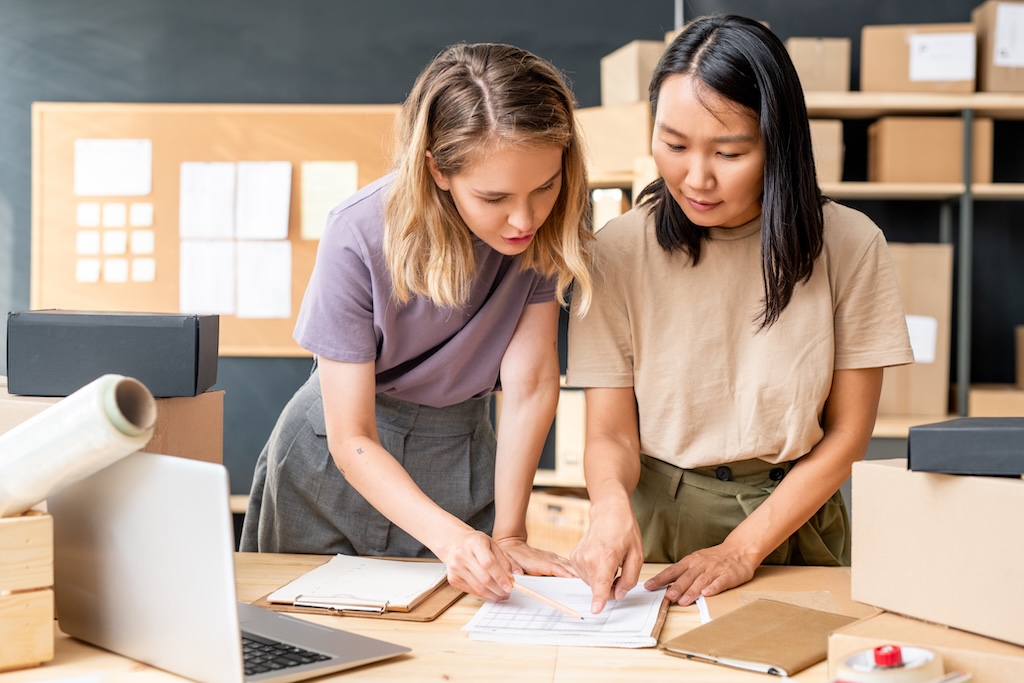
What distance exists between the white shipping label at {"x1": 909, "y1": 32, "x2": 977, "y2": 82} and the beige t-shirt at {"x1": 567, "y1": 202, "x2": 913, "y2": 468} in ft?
6.17

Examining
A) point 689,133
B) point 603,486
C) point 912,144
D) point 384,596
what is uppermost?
point 912,144

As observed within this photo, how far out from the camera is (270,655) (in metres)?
0.98

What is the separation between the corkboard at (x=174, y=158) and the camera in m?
3.56

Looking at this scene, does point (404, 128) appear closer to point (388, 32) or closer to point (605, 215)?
point (605, 215)

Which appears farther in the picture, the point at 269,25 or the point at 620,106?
the point at 269,25

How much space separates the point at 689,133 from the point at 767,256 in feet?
0.67

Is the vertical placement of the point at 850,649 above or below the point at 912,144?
below

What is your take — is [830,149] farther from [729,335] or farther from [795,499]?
[795,499]

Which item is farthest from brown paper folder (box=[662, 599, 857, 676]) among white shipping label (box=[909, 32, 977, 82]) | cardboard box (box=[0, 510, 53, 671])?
white shipping label (box=[909, 32, 977, 82])

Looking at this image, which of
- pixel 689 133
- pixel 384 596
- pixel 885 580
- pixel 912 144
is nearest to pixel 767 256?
pixel 689 133

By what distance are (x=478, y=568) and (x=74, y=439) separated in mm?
486

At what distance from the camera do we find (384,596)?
1.18 m

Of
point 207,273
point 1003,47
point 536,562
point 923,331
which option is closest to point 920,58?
point 1003,47

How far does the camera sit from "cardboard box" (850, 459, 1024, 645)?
903 mm
